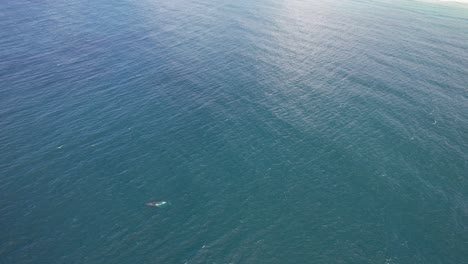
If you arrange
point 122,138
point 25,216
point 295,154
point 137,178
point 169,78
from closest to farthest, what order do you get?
1. point 25,216
2. point 137,178
3. point 295,154
4. point 122,138
5. point 169,78

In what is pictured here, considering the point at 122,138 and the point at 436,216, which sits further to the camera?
the point at 122,138

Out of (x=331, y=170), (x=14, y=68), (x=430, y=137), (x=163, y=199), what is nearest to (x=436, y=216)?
(x=331, y=170)

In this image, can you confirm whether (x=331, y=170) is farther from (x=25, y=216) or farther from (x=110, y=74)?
(x=110, y=74)

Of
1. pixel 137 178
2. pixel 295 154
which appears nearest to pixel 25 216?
pixel 137 178

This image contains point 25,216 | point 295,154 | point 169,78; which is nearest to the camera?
point 25,216

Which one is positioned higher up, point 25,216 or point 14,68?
point 14,68

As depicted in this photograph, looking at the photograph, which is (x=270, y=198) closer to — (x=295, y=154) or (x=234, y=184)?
(x=234, y=184)
